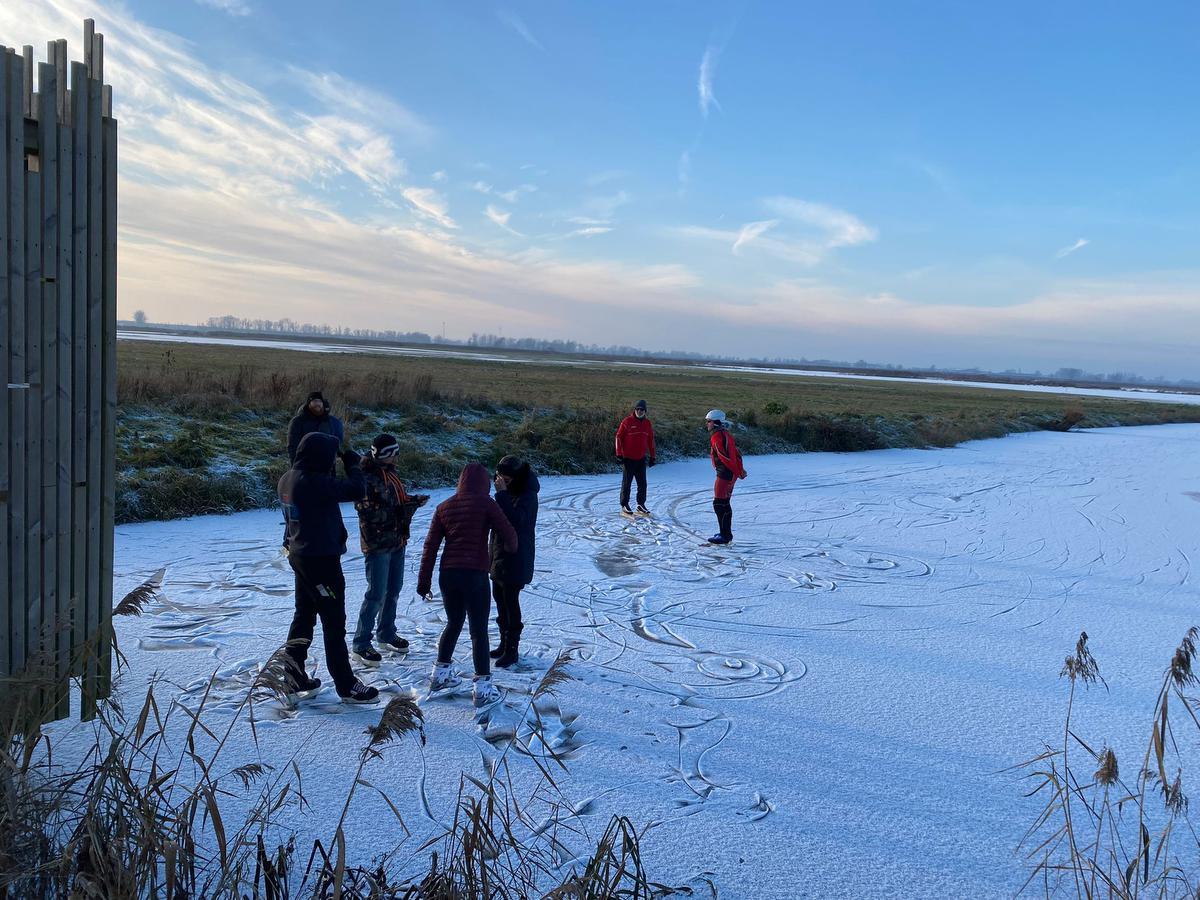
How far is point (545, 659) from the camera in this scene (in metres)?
6.07

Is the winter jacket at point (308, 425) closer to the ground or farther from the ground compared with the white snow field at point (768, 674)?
Result: farther from the ground

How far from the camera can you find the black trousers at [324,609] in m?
4.93

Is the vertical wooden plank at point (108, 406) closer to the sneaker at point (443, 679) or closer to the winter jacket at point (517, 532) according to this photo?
the sneaker at point (443, 679)

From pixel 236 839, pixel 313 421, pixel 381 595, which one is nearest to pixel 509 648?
pixel 381 595

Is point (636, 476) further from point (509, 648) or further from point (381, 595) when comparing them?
point (381, 595)

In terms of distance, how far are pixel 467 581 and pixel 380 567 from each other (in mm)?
911

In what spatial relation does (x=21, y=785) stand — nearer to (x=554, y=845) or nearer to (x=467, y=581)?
(x=554, y=845)

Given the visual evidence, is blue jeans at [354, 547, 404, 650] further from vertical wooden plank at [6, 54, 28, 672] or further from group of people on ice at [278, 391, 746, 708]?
vertical wooden plank at [6, 54, 28, 672]

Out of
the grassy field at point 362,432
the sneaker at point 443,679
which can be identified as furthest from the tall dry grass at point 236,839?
the grassy field at point 362,432

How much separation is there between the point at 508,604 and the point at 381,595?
0.92 metres

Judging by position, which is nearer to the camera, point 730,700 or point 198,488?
point 730,700

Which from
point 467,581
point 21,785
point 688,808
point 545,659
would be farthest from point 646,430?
point 21,785

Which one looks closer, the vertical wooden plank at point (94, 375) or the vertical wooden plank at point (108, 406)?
the vertical wooden plank at point (94, 375)

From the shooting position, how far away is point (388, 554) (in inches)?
228
